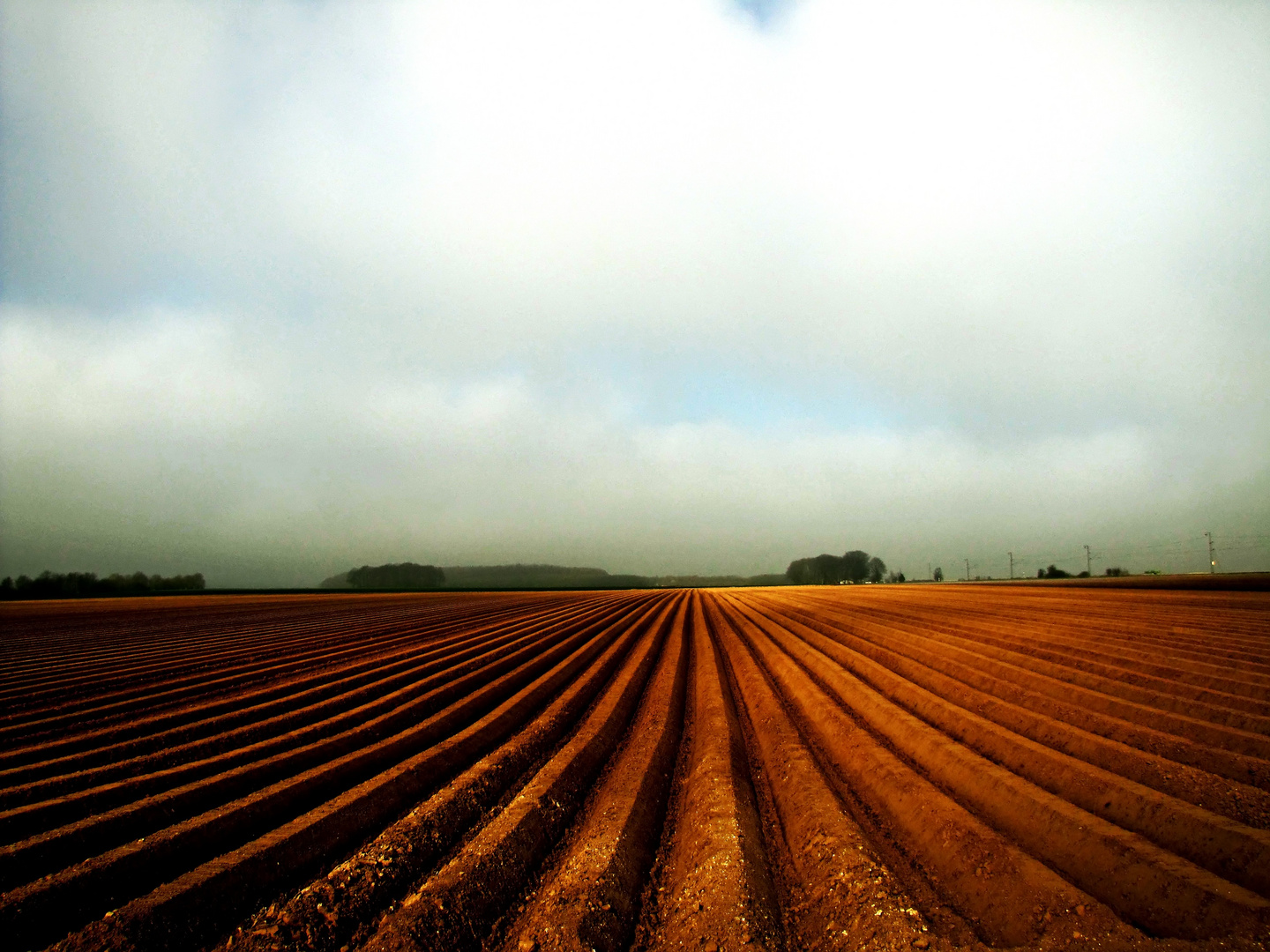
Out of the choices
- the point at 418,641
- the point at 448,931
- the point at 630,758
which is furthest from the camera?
the point at 418,641

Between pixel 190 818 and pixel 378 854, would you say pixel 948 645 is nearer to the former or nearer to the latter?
pixel 378 854

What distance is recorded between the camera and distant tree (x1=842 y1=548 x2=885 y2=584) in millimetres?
143125

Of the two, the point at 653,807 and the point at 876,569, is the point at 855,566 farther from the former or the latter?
the point at 653,807

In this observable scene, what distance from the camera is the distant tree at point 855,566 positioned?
143125mm

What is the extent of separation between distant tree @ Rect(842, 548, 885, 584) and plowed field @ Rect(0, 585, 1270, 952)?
144744 mm

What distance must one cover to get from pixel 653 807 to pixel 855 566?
155 meters

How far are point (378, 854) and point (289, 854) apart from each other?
640 millimetres

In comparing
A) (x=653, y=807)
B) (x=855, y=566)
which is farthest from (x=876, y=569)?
(x=653, y=807)

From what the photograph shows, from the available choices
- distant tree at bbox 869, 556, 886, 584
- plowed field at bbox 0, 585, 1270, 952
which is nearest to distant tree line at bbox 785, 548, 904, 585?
distant tree at bbox 869, 556, 886, 584

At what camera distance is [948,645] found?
412 inches

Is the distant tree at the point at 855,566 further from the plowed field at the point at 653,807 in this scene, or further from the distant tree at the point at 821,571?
the plowed field at the point at 653,807

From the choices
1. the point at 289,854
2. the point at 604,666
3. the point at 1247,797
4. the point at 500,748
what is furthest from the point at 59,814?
the point at 1247,797

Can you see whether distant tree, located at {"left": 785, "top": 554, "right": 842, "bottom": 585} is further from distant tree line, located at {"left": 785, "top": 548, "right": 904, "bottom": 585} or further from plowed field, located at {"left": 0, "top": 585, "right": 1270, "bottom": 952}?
plowed field, located at {"left": 0, "top": 585, "right": 1270, "bottom": 952}

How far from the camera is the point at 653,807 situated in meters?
4.63
